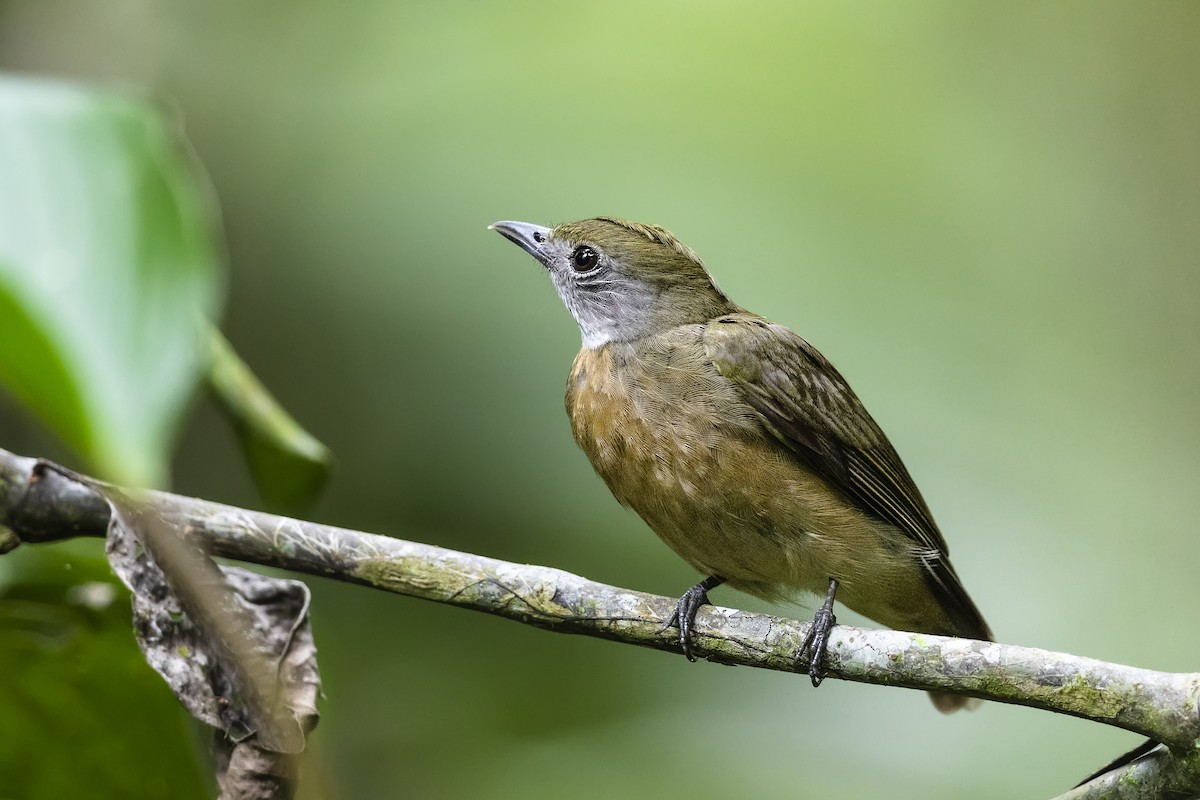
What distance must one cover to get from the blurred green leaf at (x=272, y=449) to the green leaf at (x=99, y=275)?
891 millimetres

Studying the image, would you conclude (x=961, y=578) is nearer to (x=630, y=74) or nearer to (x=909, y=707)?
(x=909, y=707)

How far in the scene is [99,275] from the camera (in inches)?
59.4

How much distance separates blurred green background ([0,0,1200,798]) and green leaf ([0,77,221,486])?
1.90m

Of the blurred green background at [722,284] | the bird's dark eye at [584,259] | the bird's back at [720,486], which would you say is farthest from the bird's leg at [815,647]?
the bird's dark eye at [584,259]

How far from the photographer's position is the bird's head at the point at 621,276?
3.91m

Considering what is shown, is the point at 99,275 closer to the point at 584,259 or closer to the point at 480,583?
the point at 480,583

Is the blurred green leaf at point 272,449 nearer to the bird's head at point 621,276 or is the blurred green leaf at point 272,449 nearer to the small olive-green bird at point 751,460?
the small olive-green bird at point 751,460

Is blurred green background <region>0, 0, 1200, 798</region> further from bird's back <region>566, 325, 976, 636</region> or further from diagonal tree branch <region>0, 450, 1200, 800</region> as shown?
diagonal tree branch <region>0, 450, 1200, 800</region>

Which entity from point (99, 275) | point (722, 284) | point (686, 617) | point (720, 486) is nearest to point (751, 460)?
point (720, 486)

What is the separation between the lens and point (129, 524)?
2.35m

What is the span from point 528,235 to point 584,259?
216 millimetres

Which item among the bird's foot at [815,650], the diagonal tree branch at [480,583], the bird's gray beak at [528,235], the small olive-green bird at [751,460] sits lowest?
the diagonal tree branch at [480,583]

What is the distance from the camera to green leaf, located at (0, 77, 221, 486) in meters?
1.28

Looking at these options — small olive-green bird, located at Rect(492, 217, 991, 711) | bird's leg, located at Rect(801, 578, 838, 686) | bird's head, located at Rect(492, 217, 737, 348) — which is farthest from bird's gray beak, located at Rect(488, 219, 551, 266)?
bird's leg, located at Rect(801, 578, 838, 686)
